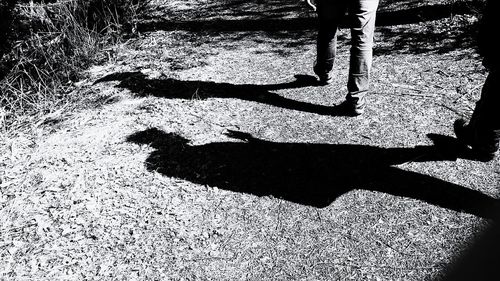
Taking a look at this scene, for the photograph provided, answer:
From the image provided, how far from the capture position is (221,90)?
481 centimetres

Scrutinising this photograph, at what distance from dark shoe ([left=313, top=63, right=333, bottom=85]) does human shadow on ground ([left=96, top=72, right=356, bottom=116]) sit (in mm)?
98

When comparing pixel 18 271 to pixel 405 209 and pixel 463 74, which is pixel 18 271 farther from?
pixel 463 74

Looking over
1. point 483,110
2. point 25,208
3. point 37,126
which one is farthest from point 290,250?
point 37,126

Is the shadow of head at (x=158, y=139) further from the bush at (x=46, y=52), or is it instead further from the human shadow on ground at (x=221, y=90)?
the bush at (x=46, y=52)

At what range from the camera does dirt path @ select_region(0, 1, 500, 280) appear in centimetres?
269

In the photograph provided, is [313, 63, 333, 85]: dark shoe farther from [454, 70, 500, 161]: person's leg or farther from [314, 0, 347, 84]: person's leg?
[454, 70, 500, 161]: person's leg

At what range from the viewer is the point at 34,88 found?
18.0 feet

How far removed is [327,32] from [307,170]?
1.64 m

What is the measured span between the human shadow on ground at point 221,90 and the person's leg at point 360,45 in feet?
1.01

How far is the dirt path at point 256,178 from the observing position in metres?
2.69

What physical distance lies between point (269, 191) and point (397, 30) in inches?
144

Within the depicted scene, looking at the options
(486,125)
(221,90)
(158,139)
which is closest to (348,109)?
(486,125)

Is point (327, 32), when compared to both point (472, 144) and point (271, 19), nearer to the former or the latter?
point (472, 144)

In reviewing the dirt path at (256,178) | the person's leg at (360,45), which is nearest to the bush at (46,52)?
the dirt path at (256,178)
